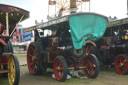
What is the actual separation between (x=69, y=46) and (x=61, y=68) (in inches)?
31.8

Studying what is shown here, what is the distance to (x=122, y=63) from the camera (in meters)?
6.69

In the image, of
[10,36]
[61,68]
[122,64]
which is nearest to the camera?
[10,36]

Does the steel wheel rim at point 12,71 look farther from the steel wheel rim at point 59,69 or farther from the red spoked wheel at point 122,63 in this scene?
the red spoked wheel at point 122,63

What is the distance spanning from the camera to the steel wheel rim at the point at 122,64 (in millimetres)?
6555

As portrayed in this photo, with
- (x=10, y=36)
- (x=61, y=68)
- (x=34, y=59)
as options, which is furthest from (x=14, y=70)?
(x=34, y=59)

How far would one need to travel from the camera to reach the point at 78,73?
6.07m

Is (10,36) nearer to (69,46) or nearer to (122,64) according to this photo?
(69,46)

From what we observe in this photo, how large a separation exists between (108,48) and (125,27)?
3.94ft

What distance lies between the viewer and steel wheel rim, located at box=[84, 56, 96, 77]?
573 cm

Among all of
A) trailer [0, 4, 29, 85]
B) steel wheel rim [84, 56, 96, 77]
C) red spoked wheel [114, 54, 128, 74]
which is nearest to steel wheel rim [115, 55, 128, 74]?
red spoked wheel [114, 54, 128, 74]

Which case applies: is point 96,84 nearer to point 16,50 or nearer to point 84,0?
point 84,0

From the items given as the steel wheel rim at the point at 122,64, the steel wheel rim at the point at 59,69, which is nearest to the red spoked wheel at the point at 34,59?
the steel wheel rim at the point at 59,69

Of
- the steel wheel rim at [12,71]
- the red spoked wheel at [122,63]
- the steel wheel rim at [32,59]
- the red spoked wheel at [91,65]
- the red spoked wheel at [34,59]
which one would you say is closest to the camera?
the steel wheel rim at [12,71]

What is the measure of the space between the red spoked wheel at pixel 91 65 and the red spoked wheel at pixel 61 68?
1071 millimetres
